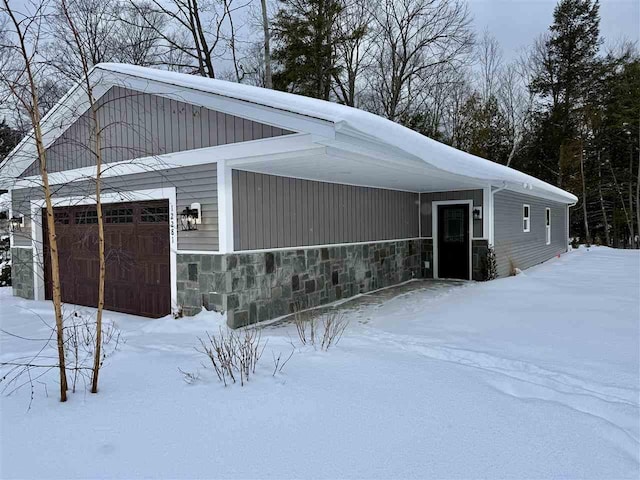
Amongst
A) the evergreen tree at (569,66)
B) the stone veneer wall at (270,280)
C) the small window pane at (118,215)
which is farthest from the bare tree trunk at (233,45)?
the evergreen tree at (569,66)

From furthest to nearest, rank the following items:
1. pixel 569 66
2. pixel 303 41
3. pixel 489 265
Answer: pixel 569 66
pixel 303 41
pixel 489 265

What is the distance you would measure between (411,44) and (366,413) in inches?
681

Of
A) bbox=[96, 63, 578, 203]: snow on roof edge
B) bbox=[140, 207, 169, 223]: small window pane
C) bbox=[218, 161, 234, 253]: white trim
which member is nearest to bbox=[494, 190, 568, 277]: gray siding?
bbox=[96, 63, 578, 203]: snow on roof edge

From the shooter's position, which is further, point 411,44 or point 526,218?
point 411,44

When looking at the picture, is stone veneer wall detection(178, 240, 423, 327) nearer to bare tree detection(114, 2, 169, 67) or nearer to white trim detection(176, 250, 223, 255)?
white trim detection(176, 250, 223, 255)

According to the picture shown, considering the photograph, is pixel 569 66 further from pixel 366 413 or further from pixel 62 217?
pixel 366 413

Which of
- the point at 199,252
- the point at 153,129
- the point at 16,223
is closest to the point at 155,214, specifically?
the point at 199,252

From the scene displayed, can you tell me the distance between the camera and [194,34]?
14.5 meters

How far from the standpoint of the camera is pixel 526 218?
11664mm

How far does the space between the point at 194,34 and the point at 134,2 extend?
1939 mm

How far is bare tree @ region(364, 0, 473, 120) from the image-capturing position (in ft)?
55.2

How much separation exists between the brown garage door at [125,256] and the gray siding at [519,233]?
22.6ft

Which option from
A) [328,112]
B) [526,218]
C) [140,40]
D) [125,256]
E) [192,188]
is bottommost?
[125,256]

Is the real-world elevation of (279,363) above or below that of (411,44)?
below
